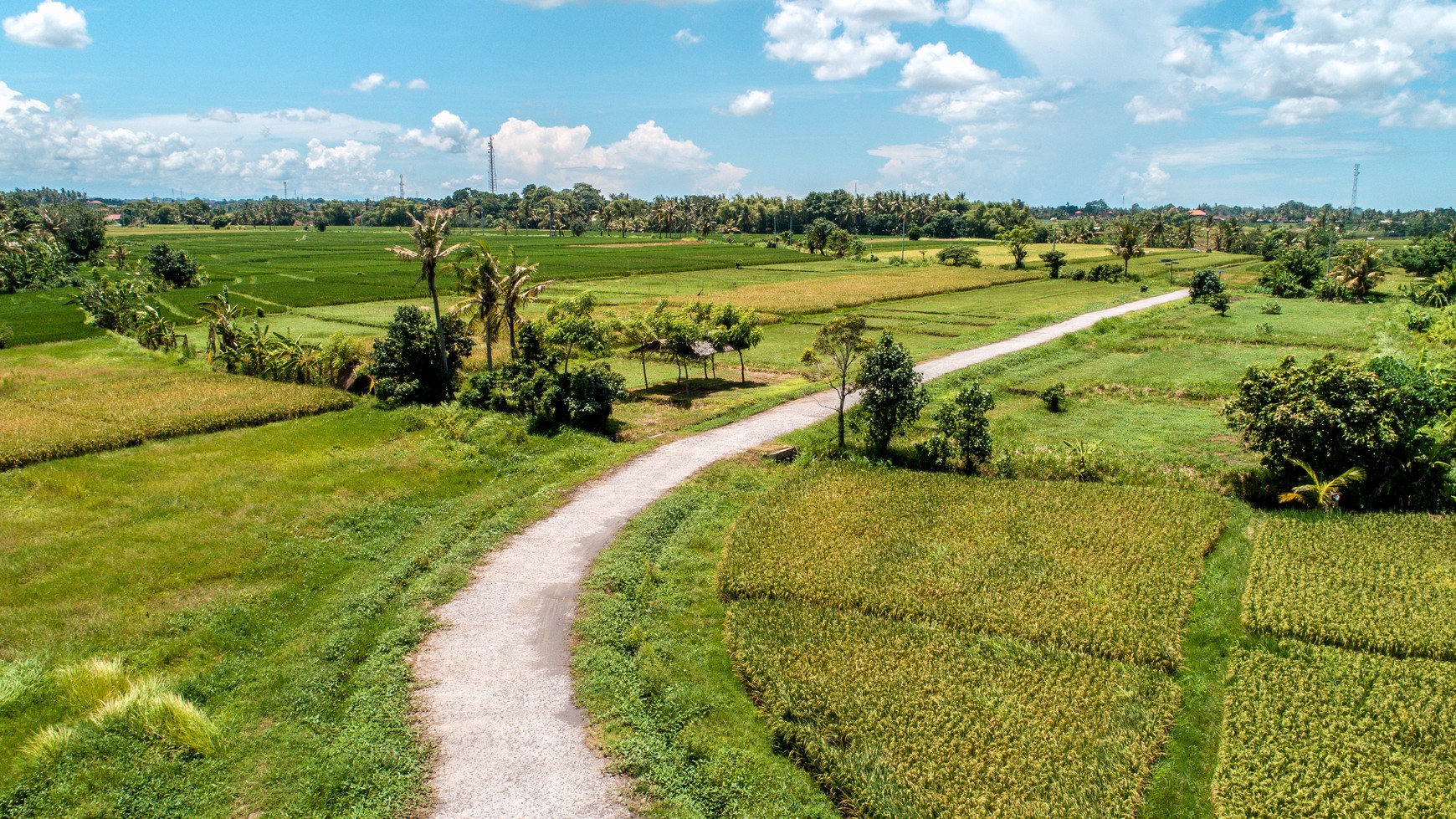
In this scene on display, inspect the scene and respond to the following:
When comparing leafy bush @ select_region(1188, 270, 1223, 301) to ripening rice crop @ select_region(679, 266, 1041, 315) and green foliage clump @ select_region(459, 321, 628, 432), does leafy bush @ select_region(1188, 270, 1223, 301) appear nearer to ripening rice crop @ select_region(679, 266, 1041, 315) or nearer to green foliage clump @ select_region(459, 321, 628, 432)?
ripening rice crop @ select_region(679, 266, 1041, 315)

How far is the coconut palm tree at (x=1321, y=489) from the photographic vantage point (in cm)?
1939

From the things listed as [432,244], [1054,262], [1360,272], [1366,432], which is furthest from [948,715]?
[1054,262]

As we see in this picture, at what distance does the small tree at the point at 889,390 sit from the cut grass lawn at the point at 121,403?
1970 cm

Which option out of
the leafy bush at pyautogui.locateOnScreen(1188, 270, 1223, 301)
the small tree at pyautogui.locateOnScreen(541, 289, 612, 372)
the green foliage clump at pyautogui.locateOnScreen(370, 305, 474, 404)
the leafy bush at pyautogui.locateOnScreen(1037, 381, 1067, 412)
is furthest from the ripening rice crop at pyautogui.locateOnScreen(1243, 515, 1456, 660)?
the leafy bush at pyautogui.locateOnScreen(1188, 270, 1223, 301)

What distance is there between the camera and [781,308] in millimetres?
58594

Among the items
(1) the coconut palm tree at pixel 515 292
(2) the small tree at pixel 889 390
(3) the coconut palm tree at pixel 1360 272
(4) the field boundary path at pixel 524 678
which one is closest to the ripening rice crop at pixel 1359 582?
(2) the small tree at pixel 889 390

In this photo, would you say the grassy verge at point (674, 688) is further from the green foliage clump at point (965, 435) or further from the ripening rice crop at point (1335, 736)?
the green foliage clump at point (965, 435)

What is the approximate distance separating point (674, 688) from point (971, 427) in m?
13.1

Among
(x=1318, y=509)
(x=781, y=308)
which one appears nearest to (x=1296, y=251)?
(x=781, y=308)

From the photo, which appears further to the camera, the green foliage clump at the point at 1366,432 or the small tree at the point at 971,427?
the small tree at the point at 971,427

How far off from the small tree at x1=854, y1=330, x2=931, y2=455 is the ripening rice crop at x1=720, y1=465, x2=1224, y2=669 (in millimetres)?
2091

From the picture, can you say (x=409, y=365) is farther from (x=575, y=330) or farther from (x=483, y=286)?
(x=575, y=330)

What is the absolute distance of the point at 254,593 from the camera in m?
16.0

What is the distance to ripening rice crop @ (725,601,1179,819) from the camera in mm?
10438
